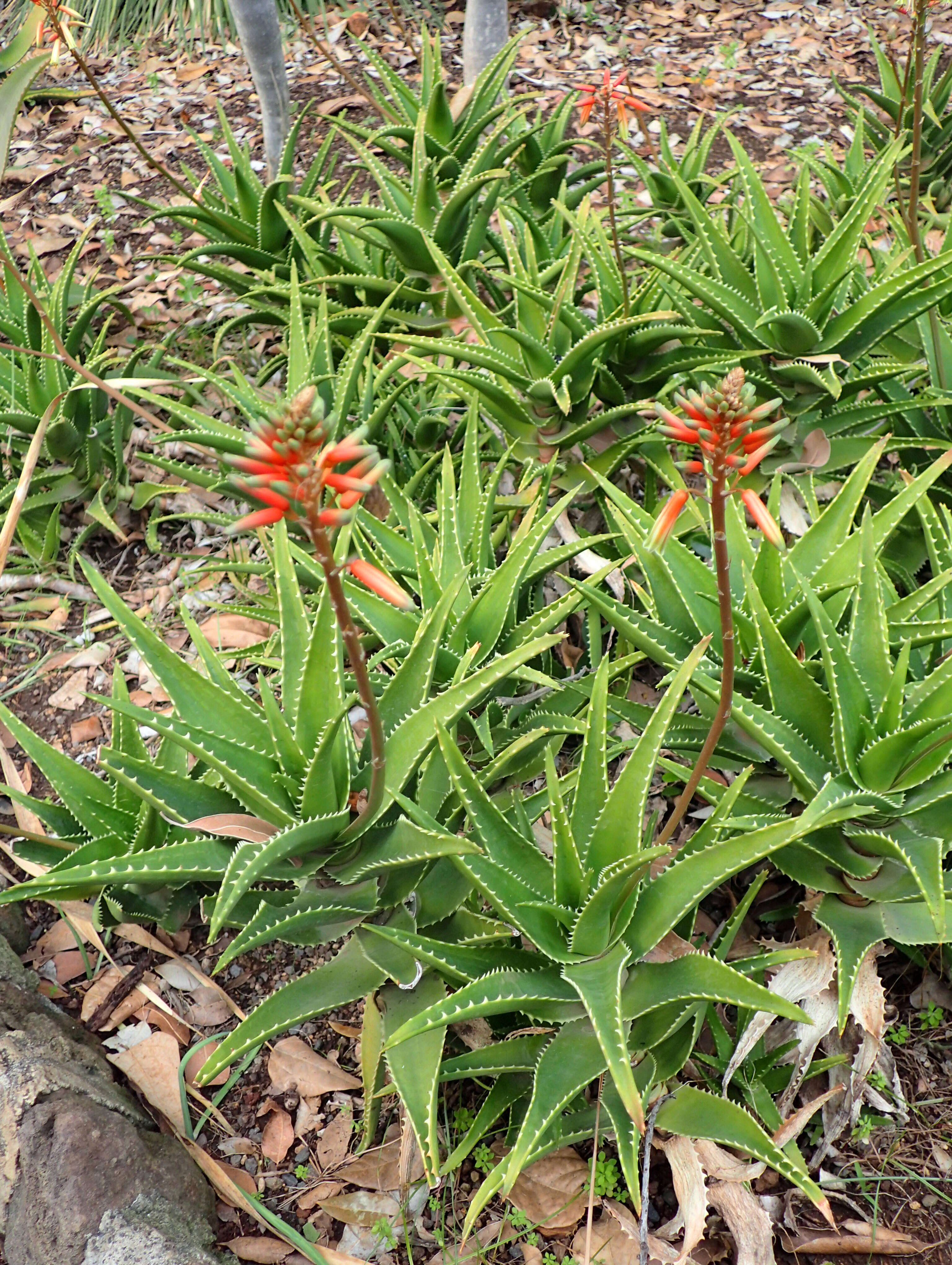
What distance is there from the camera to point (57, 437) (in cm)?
300

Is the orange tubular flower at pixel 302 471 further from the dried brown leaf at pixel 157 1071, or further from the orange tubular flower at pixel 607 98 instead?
the orange tubular flower at pixel 607 98

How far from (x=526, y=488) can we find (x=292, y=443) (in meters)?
1.63

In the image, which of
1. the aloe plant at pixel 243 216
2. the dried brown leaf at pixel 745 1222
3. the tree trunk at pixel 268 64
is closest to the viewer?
the dried brown leaf at pixel 745 1222

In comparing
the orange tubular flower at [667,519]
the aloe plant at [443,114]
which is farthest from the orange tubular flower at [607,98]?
the orange tubular flower at [667,519]

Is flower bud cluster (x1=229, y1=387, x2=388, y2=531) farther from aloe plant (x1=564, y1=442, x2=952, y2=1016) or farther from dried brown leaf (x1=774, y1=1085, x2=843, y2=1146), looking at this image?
dried brown leaf (x1=774, y1=1085, x2=843, y2=1146)

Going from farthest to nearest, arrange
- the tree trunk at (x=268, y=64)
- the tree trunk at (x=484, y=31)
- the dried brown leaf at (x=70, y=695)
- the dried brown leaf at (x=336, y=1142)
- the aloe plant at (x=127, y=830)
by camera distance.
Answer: the tree trunk at (x=484, y=31)
the tree trunk at (x=268, y=64)
the dried brown leaf at (x=70, y=695)
the dried brown leaf at (x=336, y=1142)
the aloe plant at (x=127, y=830)

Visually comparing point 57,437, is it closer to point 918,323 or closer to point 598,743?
point 598,743

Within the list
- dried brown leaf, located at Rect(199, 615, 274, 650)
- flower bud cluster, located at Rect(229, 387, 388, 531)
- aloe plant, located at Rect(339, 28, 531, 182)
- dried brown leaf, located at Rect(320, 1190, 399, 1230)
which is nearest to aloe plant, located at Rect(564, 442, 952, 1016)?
flower bud cluster, located at Rect(229, 387, 388, 531)

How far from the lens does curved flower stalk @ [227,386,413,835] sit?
3.30 feet

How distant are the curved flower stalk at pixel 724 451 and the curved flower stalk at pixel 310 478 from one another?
0.37 m

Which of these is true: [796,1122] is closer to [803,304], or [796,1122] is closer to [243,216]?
[803,304]

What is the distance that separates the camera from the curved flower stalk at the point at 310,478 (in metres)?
1.01

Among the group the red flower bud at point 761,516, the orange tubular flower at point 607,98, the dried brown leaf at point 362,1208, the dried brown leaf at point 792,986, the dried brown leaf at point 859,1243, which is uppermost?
the orange tubular flower at point 607,98

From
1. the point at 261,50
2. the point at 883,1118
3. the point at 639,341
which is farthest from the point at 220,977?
the point at 261,50
